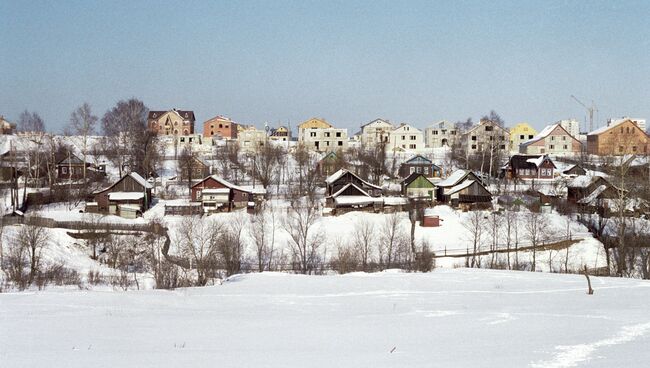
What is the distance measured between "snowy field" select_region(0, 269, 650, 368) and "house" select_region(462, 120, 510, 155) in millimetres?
38386

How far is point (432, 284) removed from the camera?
16.3 meters

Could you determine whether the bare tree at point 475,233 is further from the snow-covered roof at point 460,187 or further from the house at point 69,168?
the house at point 69,168

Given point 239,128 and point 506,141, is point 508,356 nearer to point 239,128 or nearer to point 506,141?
point 506,141

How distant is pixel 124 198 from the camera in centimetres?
3136

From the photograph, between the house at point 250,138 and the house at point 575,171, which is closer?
the house at point 575,171

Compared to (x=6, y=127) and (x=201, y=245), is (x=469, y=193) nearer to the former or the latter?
(x=201, y=245)

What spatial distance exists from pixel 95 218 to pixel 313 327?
2155 cm

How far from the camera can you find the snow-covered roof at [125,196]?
3136 centimetres

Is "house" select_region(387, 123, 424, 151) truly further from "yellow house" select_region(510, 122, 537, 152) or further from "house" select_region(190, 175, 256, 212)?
"house" select_region(190, 175, 256, 212)

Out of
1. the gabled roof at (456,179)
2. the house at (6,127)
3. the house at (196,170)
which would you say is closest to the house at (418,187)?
the gabled roof at (456,179)

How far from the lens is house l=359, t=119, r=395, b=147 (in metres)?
59.6

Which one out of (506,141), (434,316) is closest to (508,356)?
(434,316)

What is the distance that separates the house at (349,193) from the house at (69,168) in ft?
56.4

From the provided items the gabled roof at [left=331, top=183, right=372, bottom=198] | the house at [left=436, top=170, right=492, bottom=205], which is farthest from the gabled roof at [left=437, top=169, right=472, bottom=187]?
the gabled roof at [left=331, top=183, right=372, bottom=198]
